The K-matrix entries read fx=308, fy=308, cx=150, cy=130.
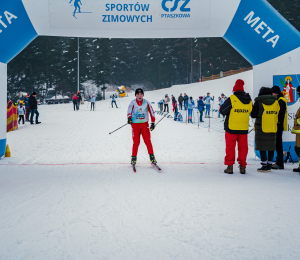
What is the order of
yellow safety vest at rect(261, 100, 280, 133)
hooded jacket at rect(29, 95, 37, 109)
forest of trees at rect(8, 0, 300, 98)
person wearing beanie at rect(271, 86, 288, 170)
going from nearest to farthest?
yellow safety vest at rect(261, 100, 280, 133) < person wearing beanie at rect(271, 86, 288, 170) < hooded jacket at rect(29, 95, 37, 109) < forest of trees at rect(8, 0, 300, 98)

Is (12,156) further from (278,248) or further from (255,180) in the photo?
(278,248)

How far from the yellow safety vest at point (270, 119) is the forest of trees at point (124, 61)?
44400 millimetres

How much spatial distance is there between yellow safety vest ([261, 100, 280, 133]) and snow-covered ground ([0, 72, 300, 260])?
823mm

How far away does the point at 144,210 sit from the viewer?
371 cm

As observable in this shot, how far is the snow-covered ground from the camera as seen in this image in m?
2.73

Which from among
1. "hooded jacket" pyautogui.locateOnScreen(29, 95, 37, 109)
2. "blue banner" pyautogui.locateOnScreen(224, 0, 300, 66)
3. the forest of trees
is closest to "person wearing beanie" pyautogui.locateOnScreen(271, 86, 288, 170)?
"blue banner" pyautogui.locateOnScreen(224, 0, 300, 66)

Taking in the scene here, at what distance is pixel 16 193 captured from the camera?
4441 mm

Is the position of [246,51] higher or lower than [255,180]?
higher

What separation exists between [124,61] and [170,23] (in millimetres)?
76635

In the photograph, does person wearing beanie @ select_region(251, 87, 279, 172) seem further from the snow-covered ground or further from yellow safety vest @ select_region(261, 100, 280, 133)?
the snow-covered ground

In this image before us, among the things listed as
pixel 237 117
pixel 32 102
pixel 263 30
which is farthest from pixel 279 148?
pixel 32 102

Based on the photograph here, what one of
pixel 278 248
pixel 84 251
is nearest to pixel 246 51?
pixel 278 248

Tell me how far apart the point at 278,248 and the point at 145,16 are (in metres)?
5.19

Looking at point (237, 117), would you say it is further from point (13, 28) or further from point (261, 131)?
point (13, 28)
